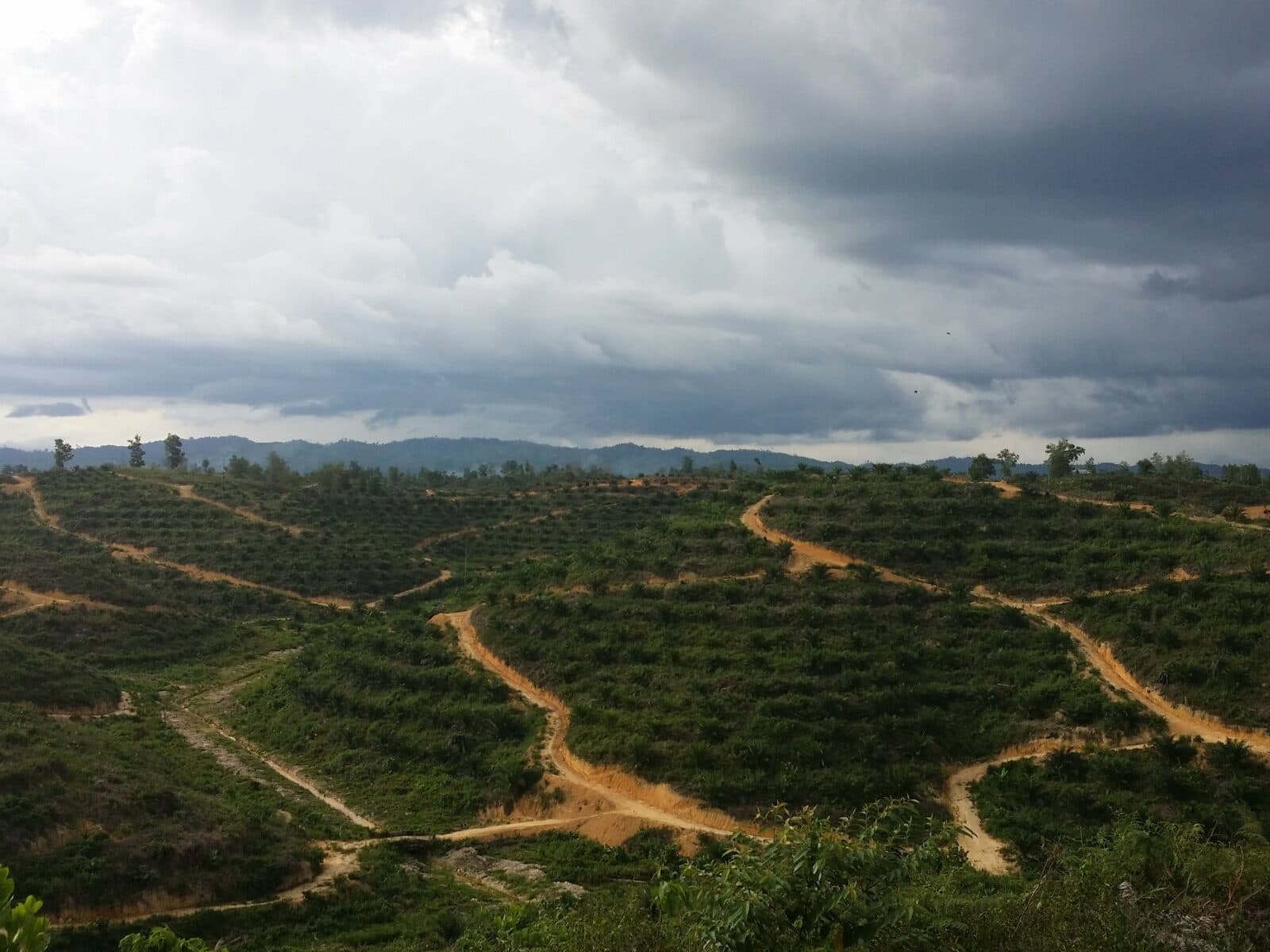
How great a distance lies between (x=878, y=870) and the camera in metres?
7.67

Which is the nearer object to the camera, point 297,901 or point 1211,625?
point 297,901

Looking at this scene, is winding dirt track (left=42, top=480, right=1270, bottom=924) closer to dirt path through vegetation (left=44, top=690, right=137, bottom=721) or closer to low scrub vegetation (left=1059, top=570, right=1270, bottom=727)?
low scrub vegetation (left=1059, top=570, right=1270, bottom=727)

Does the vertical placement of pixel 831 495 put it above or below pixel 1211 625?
above

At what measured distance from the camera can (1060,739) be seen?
27.3 metres

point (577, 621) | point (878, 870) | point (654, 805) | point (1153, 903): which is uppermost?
point (878, 870)

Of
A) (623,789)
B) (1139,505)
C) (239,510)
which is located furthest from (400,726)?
(239,510)

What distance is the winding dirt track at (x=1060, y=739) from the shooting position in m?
23.0

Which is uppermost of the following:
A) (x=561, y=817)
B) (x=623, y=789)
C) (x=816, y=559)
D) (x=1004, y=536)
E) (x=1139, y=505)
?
(x=1139, y=505)

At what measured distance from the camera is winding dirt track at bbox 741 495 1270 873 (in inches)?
906

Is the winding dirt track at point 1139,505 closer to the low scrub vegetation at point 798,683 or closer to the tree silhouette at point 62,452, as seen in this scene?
the low scrub vegetation at point 798,683

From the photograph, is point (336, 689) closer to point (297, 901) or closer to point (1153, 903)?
point (297, 901)

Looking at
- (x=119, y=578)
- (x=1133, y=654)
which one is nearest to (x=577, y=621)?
(x=1133, y=654)

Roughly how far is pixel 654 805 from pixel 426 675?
46.5ft

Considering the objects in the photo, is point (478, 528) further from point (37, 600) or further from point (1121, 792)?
point (1121, 792)
